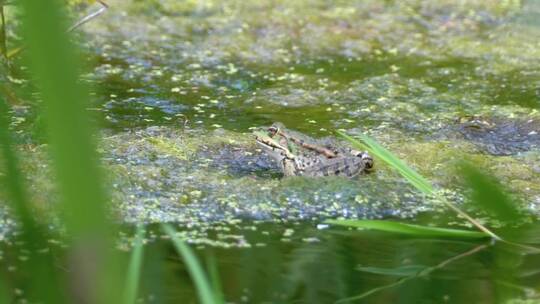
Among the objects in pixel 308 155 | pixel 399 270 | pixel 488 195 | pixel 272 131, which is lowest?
pixel 399 270

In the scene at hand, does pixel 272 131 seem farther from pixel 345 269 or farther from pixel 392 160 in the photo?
pixel 392 160

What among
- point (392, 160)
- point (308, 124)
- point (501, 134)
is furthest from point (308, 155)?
point (501, 134)

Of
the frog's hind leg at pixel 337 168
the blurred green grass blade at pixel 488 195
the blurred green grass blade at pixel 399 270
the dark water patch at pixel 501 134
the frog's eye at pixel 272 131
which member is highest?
the frog's eye at pixel 272 131

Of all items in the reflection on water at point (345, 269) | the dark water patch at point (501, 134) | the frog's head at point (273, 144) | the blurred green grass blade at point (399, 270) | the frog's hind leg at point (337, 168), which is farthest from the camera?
the dark water patch at point (501, 134)

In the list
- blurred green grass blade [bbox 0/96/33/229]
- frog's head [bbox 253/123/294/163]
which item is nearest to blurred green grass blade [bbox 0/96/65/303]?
blurred green grass blade [bbox 0/96/33/229]

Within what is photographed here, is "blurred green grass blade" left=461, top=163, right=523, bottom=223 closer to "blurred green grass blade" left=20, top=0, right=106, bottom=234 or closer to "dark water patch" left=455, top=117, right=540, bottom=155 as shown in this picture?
"blurred green grass blade" left=20, top=0, right=106, bottom=234

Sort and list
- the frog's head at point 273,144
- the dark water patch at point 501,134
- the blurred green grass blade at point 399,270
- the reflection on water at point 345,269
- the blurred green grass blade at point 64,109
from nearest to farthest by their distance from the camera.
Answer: the blurred green grass blade at point 64,109 < the reflection on water at point 345,269 < the blurred green grass blade at point 399,270 < the frog's head at point 273,144 < the dark water patch at point 501,134

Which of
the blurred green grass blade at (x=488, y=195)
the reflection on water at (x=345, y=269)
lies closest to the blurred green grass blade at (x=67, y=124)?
the blurred green grass blade at (x=488, y=195)

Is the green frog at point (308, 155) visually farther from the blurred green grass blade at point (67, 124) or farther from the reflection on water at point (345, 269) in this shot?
the blurred green grass blade at point (67, 124)
